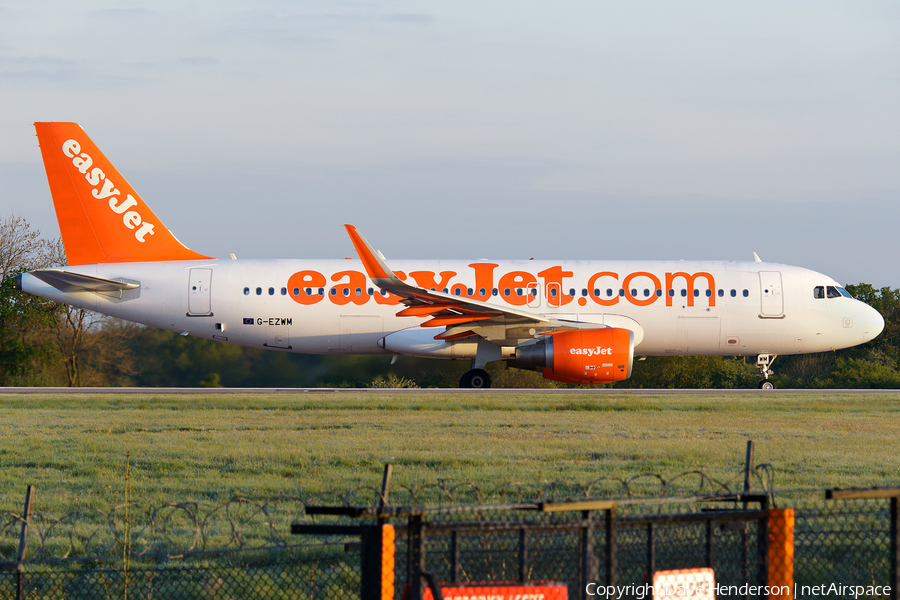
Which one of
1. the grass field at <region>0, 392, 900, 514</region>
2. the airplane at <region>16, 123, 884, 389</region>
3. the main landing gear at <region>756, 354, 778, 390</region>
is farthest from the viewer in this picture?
the main landing gear at <region>756, 354, 778, 390</region>

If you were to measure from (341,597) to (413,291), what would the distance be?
48.3ft

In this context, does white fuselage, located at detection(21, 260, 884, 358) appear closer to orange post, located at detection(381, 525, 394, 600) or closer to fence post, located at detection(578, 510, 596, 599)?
fence post, located at detection(578, 510, 596, 599)

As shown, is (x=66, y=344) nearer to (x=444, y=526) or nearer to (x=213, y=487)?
(x=213, y=487)

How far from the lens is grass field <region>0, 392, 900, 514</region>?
11.7m

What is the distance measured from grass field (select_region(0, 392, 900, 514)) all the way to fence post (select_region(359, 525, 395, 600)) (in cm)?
481

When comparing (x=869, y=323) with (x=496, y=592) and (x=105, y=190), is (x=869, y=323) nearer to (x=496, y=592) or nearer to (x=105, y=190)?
(x=105, y=190)

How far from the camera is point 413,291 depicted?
22.0 metres

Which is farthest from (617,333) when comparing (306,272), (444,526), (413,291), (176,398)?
(444,526)

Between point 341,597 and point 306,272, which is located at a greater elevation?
point 306,272

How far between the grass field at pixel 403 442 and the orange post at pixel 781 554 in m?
4.87

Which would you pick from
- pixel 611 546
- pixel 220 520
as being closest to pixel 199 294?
pixel 220 520

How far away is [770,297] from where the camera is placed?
25141 mm

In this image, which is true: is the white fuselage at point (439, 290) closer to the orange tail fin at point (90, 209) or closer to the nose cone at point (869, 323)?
the orange tail fin at point (90, 209)

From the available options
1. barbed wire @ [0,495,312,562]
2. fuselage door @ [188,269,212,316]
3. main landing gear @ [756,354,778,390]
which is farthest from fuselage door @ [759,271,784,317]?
barbed wire @ [0,495,312,562]
